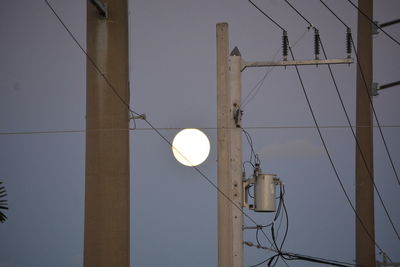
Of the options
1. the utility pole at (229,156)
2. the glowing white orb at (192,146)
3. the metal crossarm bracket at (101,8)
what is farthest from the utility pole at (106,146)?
the utility pole at (229,156)

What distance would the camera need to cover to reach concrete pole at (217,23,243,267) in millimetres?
14922

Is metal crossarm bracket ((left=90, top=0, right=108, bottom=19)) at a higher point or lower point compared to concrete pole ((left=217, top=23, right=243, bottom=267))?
higher

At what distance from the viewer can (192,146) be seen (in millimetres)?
16391

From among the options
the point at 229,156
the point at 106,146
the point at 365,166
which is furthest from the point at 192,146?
the point at 365,166

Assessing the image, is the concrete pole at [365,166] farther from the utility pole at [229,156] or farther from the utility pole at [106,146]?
the utility pole at [229,156]

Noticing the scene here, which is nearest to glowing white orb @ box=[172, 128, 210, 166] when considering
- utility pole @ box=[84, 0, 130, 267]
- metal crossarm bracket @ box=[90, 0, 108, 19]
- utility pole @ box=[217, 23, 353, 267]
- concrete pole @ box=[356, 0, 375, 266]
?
utility pole @ box=[217, 23, 353, 267]

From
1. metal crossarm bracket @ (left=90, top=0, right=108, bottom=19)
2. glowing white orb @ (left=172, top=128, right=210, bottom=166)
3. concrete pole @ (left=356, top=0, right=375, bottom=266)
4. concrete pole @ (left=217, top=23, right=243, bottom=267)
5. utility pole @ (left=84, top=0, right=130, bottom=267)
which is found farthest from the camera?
concrete pole @ (left=356, top=0, right=375, bottom=266)

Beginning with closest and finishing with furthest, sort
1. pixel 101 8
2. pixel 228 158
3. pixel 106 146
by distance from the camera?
pixel 228 158, pixel 106 146, pixel 101 8

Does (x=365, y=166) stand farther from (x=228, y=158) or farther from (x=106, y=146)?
(x=228, y=158)

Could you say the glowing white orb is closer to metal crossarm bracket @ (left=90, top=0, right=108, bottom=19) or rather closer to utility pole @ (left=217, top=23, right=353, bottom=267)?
utility pole @ (left=217, top=23, right=353, bottom=267)

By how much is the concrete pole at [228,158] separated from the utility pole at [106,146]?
2.77 metres

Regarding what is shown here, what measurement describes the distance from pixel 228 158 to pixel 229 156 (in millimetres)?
55

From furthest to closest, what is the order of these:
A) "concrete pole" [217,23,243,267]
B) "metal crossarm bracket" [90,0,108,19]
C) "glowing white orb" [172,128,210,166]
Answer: "metal crossarm bracket" [90,0,108,19] < "glowing white orb" [172,128,210,166] < "concrete pole" [217,23,243,267]

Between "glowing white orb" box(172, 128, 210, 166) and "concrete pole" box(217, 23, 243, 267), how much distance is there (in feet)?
3.92
